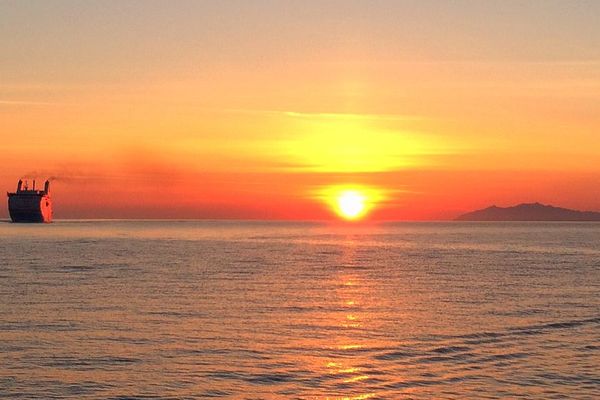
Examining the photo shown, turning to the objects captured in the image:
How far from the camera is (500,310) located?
4716 centimetres

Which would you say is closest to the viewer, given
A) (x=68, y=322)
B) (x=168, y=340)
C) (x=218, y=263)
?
(x=168, y=340)

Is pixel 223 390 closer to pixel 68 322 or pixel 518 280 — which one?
pixel 68 322

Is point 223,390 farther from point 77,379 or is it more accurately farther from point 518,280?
point 518,280

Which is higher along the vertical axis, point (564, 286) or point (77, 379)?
point (564, 286)

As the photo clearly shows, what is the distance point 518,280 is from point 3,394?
52928 mm

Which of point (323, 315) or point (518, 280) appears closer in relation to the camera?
point (323, 315)

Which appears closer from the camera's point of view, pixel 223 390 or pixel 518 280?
pixel 223 390

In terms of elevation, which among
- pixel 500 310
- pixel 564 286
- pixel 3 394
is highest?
pixel 564 286

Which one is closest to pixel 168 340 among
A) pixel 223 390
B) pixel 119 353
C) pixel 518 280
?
pixel 119 353

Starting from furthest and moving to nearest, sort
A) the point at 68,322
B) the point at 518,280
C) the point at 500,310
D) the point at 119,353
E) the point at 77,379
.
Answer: the point at 518,280
the point at 500,310
the point at 68,322
the point at 119,353
the point at 77,379

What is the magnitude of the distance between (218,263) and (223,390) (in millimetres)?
70640

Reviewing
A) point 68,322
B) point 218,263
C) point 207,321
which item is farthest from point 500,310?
point 218,263

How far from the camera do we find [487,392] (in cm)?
2562

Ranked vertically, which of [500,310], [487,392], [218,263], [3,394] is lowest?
[3,394]
